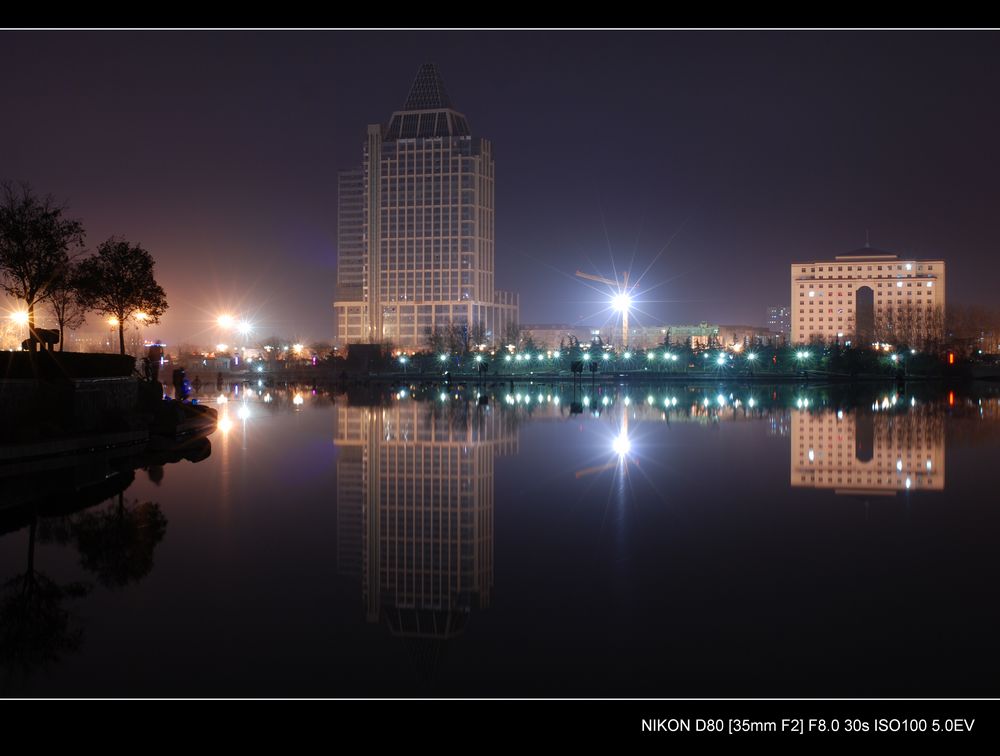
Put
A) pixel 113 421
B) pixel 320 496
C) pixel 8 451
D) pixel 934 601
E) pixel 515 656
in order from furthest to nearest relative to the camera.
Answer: pixel 113 421 → pixel 8 451 → pixel 320 496 → pixel 934 601 → pixel 515 656

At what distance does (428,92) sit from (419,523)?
577 feet

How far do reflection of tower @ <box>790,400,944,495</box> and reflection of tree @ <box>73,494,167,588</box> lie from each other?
11576 millimetres

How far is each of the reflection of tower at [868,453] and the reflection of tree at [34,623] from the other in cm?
1303

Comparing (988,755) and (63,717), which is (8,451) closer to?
(63,717)

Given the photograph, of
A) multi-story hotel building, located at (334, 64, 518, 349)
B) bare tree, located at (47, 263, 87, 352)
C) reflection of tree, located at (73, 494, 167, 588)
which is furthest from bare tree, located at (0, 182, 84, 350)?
multi-story hotel building, located at (334, 64, 518, 349)

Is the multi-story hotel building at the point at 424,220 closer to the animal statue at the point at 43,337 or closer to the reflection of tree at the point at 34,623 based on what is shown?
the animal statue at the point at 43,337

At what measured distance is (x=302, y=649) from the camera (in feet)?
27.3

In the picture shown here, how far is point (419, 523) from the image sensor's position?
14.1 meters

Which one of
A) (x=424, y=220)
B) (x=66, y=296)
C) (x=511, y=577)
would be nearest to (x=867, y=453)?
(x=511, y=577)

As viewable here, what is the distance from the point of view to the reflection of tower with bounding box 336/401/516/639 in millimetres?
9820

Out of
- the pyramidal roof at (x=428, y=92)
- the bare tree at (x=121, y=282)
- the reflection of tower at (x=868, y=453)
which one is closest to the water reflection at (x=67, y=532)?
the reflection of tower at (x=868, y=453)

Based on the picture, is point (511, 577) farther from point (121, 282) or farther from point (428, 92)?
point (428, 92)

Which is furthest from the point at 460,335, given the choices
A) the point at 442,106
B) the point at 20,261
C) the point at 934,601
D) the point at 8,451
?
the point at 934,601

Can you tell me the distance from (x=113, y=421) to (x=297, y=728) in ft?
67.7
